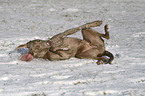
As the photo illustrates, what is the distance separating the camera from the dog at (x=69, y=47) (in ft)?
17.0

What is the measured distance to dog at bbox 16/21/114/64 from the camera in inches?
204

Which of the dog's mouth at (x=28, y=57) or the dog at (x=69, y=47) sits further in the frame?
the dog's mouth at (x=28, y=57)

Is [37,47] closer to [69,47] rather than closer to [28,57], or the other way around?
[28,57]

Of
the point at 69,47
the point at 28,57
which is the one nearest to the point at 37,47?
the point at 28,57

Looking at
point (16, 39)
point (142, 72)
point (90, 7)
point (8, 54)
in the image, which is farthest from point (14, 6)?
point (142, 72)

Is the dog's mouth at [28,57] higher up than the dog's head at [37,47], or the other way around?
the dog's head at [37,47]

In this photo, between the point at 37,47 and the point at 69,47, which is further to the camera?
the point at 69,47

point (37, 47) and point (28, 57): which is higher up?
point (37, 47)

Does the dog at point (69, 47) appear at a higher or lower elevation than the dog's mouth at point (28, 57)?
higher

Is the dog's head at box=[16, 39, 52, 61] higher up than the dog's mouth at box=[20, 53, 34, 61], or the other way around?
the dog's head at box=[16, 39, 52, 61]

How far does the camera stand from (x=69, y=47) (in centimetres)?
536

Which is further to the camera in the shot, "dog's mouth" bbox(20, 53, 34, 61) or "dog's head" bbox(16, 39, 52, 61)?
"dog's mouth" bbox(20, 53, 34, 61)

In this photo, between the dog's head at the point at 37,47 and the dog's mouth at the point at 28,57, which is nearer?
the dog's head at the point at 37,47

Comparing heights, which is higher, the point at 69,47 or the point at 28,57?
the point at 69,47
